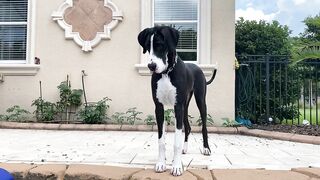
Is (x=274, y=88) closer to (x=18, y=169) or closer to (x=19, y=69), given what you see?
(x=19, y=69)

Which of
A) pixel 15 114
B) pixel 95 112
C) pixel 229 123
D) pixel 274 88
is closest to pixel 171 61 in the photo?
pixel 229 123

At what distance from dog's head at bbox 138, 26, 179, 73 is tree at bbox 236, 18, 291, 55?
5.95 metres

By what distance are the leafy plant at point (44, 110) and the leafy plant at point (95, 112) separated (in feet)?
1.71

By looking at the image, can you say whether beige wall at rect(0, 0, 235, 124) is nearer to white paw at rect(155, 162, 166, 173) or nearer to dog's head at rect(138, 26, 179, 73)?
white paw at rect(155, 162, 166, 173)

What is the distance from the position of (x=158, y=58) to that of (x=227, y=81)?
409cm

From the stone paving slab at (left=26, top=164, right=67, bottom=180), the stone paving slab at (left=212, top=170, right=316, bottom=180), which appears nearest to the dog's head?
the stone paving slab at (left=212, top=170, right=316, bottom=180)

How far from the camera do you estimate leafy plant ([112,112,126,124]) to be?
654 centimetres

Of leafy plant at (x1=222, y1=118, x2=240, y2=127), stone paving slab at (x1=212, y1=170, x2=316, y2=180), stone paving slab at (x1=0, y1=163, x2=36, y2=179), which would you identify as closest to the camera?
stone paving slab at (x1=212, y1=170, x2=316, y2=180)

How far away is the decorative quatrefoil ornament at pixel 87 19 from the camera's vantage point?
6652 millimetres

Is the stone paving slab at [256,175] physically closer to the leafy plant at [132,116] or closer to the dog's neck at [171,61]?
the dog's neck at [171,61]

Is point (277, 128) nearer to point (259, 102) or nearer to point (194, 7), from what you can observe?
point (259, 102)

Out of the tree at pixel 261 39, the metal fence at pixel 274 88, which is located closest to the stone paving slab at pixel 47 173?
the metal fence at pixel 274 88

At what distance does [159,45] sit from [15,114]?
5.01 meters

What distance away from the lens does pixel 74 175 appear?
2.63 meters
